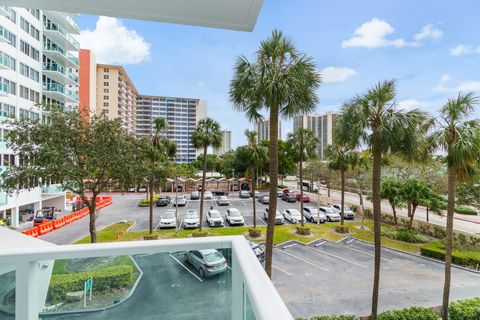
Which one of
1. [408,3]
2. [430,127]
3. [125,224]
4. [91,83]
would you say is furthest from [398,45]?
[91,83]

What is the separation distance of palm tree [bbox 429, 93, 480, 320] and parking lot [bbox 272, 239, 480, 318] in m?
2.04

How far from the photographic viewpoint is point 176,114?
7112cm

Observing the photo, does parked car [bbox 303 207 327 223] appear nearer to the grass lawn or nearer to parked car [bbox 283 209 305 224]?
the grass lawn

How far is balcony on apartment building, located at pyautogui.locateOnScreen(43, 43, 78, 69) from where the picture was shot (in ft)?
60.0

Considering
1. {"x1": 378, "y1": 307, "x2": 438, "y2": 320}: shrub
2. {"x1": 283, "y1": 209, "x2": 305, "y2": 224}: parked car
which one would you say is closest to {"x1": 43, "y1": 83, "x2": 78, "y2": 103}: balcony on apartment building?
{"x1": 283, "y1": 209, "x2": 305, "y2": 224}: parked car

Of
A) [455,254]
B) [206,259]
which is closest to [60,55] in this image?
[206,259]

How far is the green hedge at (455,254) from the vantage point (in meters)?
10.8

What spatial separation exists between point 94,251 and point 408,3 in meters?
10.9

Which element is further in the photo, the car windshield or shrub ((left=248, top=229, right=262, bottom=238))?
shrub ((left=248, top=229, right=262, bottom=238))

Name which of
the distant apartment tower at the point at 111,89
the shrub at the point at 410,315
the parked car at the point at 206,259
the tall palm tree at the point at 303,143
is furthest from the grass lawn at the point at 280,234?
the distant apartment tower at the point at 111,89

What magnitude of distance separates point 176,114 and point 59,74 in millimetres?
52967

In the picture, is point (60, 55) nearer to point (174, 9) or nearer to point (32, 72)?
point (32, 72)

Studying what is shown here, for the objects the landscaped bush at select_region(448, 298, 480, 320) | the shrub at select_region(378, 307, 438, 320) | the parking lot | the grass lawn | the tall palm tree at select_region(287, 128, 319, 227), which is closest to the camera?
the shrub at select_region(378, 307, 438, 320)

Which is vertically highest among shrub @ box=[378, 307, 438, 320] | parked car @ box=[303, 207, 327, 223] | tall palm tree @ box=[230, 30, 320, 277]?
tall palm tree @ box=[230, 30, 320, 277]
